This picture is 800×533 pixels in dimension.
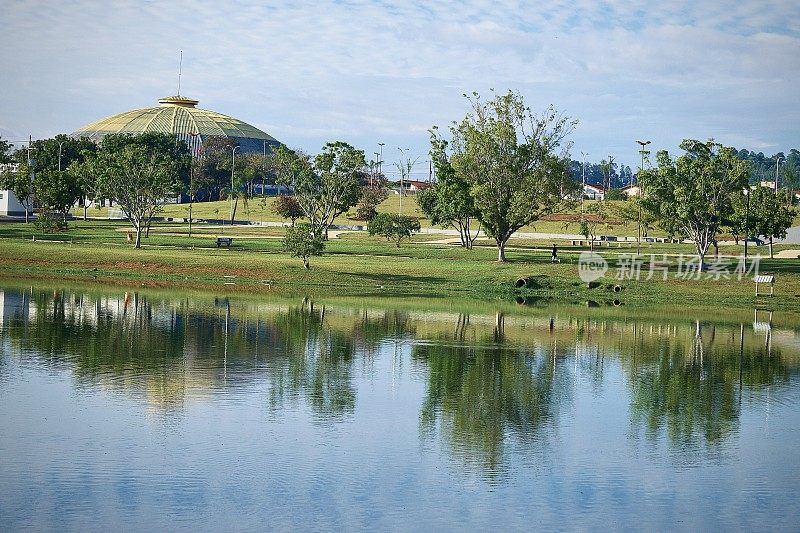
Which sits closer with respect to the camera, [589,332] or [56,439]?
[56,439]

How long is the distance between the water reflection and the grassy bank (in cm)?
990

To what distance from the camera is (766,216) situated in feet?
271

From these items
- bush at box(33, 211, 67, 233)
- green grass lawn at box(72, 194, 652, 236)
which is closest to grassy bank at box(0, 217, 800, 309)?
bush at box(33, 211, 67, 233)

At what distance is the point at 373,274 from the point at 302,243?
5196 mm

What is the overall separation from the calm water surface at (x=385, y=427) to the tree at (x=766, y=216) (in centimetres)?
3761

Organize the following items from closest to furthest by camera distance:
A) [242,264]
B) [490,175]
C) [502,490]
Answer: [502,490]
[242,264]
[490,175]

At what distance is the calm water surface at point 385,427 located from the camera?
1945 centimetres

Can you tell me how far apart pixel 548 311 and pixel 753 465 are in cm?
3277

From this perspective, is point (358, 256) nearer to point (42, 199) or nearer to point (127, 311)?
point (127, 311)

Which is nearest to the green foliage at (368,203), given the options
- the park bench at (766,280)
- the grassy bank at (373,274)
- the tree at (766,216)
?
the grassy bank at (373,274)

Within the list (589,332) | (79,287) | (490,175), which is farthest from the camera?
(490,175)

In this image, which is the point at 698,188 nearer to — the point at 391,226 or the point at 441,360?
the point at 391,226

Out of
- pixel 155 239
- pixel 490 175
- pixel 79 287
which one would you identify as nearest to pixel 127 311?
pixel 79 287

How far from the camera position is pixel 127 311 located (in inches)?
1912
